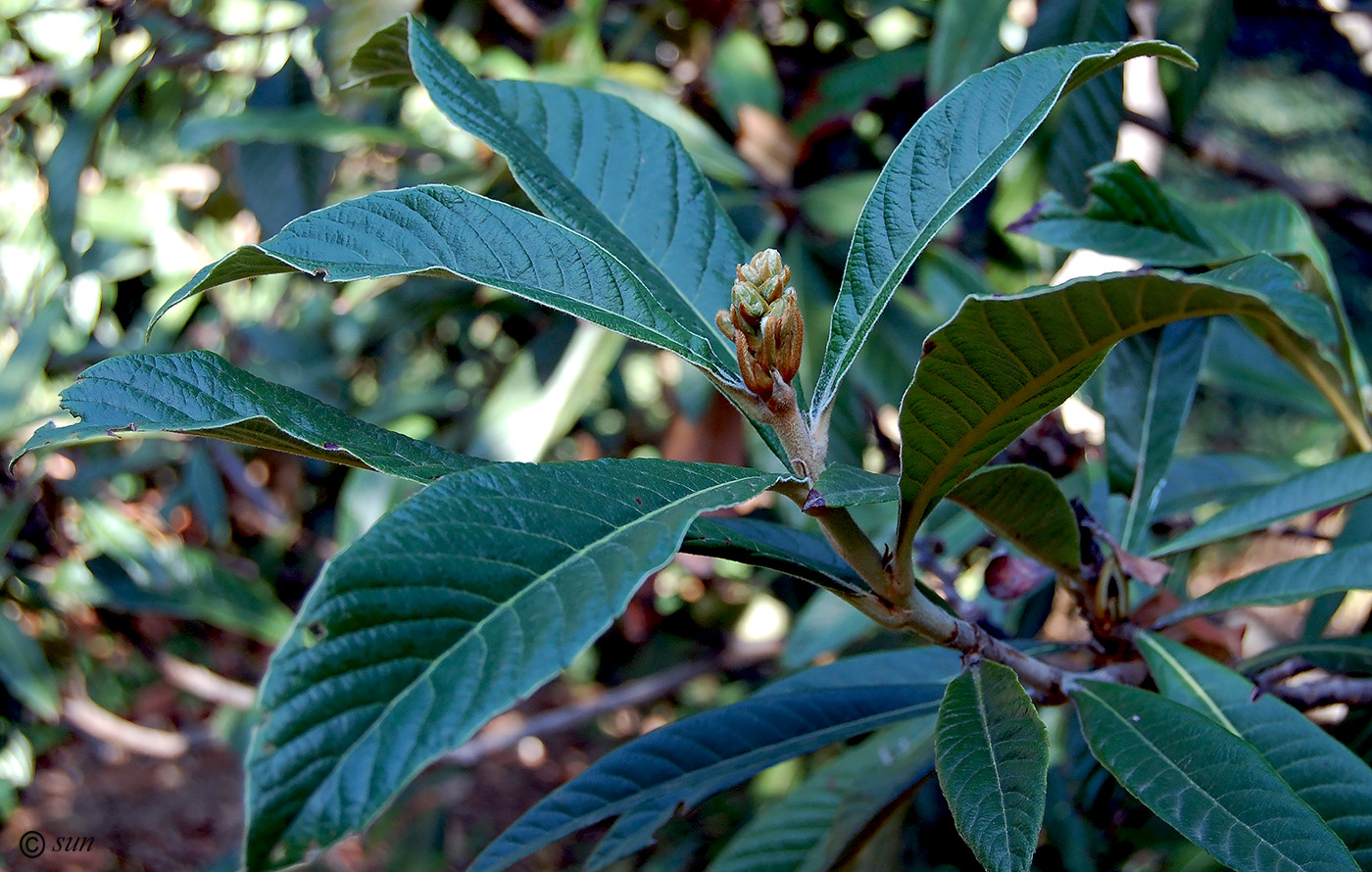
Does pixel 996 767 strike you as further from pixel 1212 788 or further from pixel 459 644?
pixel 459 644

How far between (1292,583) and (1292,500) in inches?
2.7

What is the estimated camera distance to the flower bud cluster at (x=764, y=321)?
1.61 ft

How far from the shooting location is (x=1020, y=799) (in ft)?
1.60

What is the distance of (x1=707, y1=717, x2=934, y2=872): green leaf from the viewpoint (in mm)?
765

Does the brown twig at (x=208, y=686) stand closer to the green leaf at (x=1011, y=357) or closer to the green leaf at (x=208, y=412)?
the green leaf at (x=208, y=412)

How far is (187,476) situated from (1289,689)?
1.95 meters

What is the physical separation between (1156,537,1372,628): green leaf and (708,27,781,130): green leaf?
3.19 ft

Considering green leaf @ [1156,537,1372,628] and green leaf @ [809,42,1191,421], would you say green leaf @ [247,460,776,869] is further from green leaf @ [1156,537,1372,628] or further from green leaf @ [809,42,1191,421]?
green leaf @ [1156,537,1372,628]

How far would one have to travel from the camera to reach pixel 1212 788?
0.52 m

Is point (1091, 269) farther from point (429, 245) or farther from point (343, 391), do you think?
point (343, 391)

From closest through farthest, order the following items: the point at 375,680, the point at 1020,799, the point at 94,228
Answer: the point at 375,680 < the point at 1020,799 < the point at 94,228

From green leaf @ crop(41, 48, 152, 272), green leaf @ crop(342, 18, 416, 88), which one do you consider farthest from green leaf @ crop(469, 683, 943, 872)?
green leaf @ crop(41, 48, 152, 272)

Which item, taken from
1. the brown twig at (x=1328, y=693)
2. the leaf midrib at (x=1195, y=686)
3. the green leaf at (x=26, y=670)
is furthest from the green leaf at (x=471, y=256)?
the green leaf at (x=26, y=670)

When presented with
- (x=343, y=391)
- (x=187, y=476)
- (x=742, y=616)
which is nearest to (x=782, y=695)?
(x=742, y=616)
